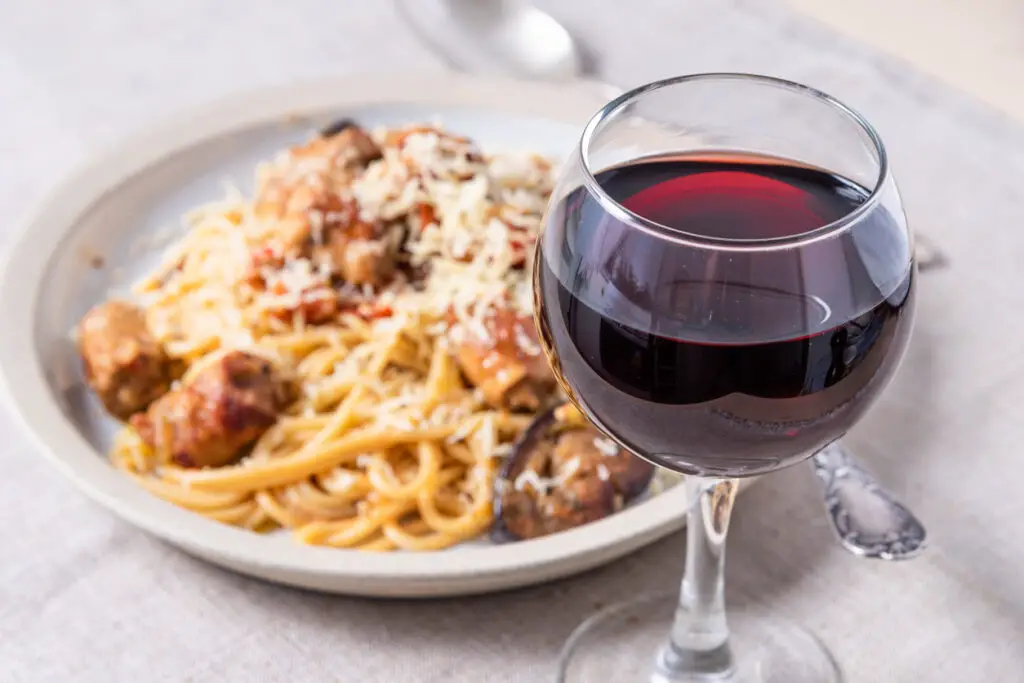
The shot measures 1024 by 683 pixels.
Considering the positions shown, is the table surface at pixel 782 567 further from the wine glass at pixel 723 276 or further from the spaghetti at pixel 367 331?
the wine glass at pixel 723 276

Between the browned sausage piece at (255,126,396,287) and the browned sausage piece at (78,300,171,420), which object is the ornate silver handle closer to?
the browned sausage piece at (255,126,396,287)

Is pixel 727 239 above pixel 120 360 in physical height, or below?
above

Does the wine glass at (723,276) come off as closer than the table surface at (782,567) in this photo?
Yes

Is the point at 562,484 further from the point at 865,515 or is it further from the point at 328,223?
the point at 328,223

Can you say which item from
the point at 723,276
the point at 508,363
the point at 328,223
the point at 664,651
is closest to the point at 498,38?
the point at 328,223

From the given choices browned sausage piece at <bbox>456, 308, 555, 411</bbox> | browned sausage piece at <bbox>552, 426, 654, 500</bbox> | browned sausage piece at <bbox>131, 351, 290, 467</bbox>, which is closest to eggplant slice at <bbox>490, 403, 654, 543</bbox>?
browned sausage piece at <bbox>552, 426, 654, 500</bbox>

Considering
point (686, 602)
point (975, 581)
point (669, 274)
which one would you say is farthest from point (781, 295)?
point (975, 581)

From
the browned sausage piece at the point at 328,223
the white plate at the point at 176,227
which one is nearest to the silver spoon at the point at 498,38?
the white plate at the point at 176,227
